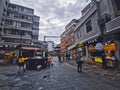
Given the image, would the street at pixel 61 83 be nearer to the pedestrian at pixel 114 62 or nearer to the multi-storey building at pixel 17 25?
the pedestrian at pixel 114 62

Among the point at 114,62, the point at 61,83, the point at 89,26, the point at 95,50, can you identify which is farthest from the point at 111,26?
the point at 61,83

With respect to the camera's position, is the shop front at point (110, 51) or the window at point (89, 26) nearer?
the shop front at point (110, 51)

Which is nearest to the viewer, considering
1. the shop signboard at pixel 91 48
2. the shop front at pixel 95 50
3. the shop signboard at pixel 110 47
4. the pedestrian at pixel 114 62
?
the pedestrian at pixel 114 62

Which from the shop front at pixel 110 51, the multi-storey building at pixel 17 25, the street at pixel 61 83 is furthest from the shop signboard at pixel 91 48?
the multi-storey building at pixel 17 25

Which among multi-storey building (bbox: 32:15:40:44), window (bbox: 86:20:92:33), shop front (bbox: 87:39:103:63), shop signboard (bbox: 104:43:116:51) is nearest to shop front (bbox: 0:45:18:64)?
multi-storey building (bbox: 32:15:40:44)

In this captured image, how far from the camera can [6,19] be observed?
3203cm

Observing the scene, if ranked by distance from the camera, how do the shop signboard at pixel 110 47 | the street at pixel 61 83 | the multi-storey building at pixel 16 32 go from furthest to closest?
the multi-storey building at pixel 16 32, the shop signboard at pixel 110 47, the street at pixel 61 83

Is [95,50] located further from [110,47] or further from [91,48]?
[110,47]

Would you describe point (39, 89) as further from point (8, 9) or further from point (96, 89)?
A: point (8, 9)

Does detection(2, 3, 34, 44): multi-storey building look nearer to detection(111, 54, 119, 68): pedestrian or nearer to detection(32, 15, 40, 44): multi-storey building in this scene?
detection(32, 15, 40, 44): multi-storey building

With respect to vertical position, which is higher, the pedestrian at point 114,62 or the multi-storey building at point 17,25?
the multi-storey building at point 17,25

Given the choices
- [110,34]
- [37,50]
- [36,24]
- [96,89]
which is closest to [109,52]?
[110,34]

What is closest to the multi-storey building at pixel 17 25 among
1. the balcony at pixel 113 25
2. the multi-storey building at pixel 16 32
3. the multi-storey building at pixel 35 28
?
the multi-storey building at pixel 16 32

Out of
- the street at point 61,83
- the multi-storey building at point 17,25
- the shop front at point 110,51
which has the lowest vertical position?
the street at point 61,83
